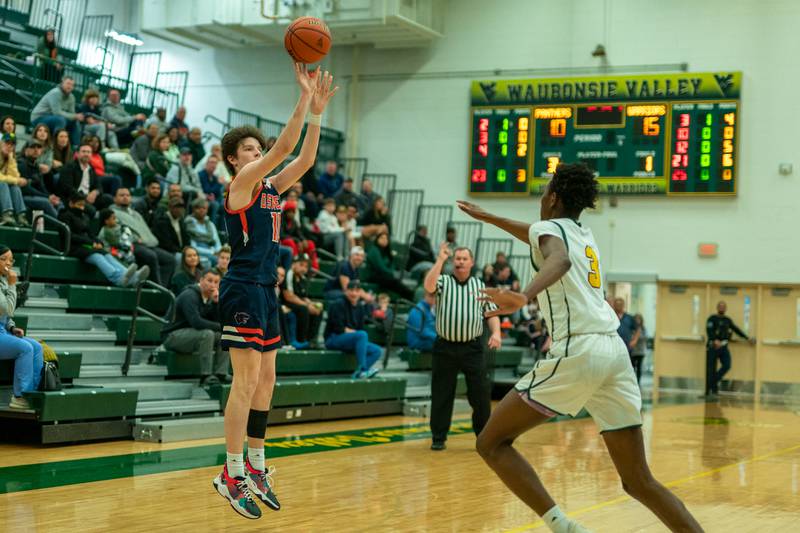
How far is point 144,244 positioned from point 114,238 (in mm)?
375

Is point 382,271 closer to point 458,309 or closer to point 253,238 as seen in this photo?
point 458,309

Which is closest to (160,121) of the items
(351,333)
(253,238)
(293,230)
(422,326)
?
(293,230)

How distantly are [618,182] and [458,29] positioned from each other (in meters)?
Result: 5.02

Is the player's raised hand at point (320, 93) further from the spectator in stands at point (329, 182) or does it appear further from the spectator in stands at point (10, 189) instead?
the spectator in stands at point (329, 182)

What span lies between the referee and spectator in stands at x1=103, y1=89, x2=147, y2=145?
26.4 ft

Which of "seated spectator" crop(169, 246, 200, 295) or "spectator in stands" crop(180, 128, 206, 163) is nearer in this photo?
"seated spectator" crop(169, 246, 200, 295)

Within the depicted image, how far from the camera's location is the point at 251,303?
5359 millimetres

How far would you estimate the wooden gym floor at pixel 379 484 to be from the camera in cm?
579

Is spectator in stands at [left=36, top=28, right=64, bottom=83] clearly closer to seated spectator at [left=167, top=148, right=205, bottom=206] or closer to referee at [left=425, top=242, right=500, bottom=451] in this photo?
seated spectator at [left=167, top=148, right=205, bottom=206]

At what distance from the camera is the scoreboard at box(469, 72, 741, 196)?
18.8 m

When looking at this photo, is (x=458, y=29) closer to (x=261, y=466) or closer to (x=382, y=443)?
(x=382, y=443)

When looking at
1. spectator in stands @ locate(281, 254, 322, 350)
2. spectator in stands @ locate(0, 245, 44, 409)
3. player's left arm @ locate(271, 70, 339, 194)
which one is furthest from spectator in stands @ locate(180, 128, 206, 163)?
player's left arm @ locate(271, 70, 339, 194)

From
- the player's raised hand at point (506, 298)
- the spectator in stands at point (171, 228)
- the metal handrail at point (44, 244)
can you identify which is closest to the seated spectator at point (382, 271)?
the spectator in stands at point (171, 228)

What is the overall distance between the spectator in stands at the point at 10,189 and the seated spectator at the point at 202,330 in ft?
8.05
